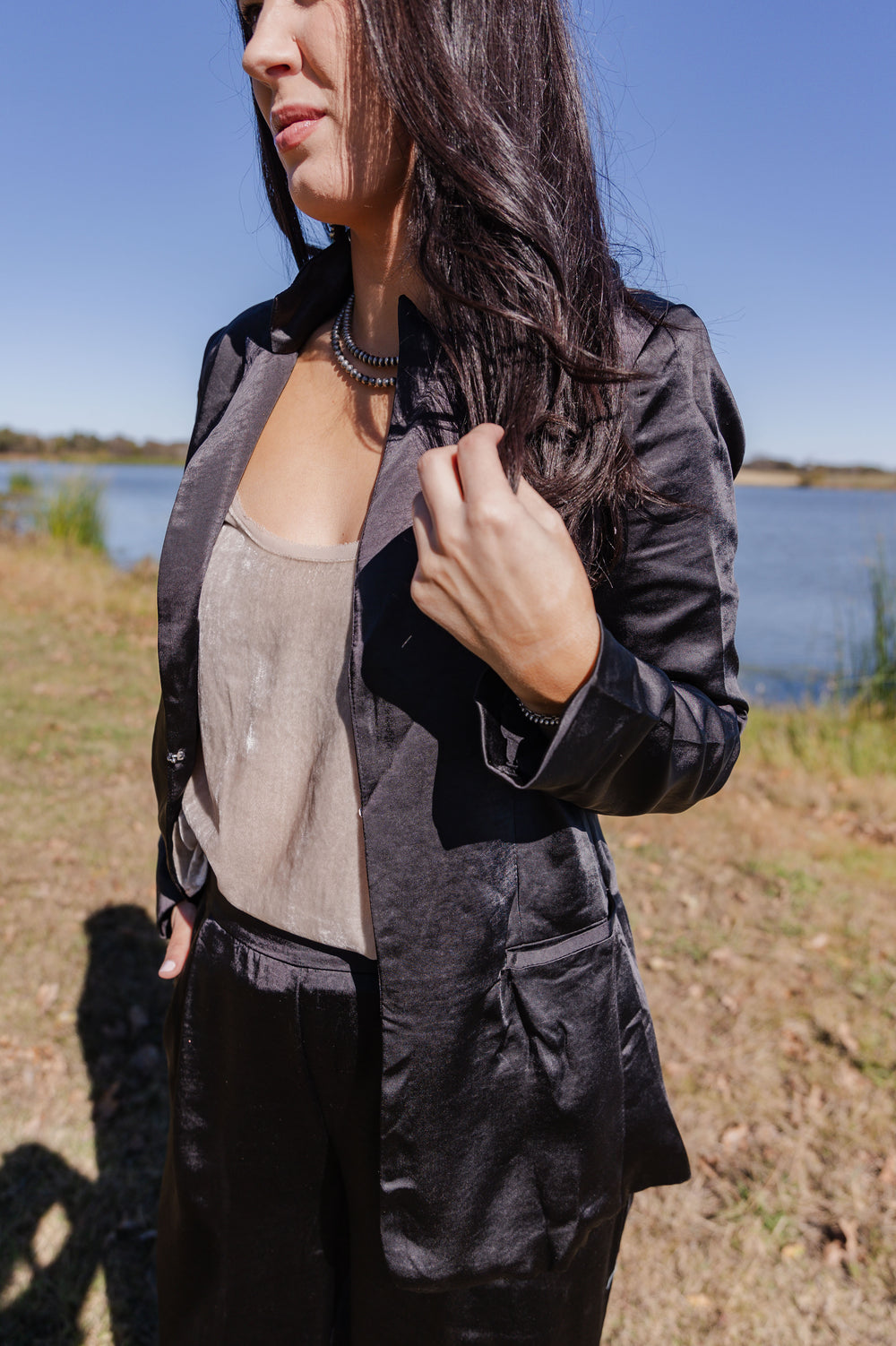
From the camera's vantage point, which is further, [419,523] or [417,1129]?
[417,1129]

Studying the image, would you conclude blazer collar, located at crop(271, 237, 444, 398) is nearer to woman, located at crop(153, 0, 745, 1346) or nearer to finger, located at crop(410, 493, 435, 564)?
woman, located at crop(153, 0, 745, 1346)

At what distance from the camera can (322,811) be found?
129cm

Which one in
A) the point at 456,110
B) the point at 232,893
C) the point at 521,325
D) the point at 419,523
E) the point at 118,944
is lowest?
the point at 118,944

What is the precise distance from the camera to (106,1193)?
9.75ft

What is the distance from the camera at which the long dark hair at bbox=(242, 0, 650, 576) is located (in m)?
1.11

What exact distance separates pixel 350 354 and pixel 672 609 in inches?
27.6

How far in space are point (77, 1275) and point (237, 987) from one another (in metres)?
→ 1.97

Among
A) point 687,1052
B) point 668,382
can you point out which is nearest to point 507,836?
point 668,382

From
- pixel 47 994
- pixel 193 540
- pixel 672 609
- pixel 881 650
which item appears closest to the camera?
pixel 672 609

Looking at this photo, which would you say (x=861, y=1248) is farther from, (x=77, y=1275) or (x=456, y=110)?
(x=456, y=110)

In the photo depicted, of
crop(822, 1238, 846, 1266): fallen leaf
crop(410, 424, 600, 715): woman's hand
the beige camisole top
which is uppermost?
crop(410, 424, 600, 715): woman's hand

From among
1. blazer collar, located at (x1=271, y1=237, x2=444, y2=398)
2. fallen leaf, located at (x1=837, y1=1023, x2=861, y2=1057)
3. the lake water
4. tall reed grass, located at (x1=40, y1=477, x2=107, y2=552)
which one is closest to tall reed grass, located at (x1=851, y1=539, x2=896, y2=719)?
the lake water

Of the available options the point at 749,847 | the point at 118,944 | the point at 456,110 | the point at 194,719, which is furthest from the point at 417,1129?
the point at 749,847

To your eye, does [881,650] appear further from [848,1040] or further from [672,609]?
[672,609]
